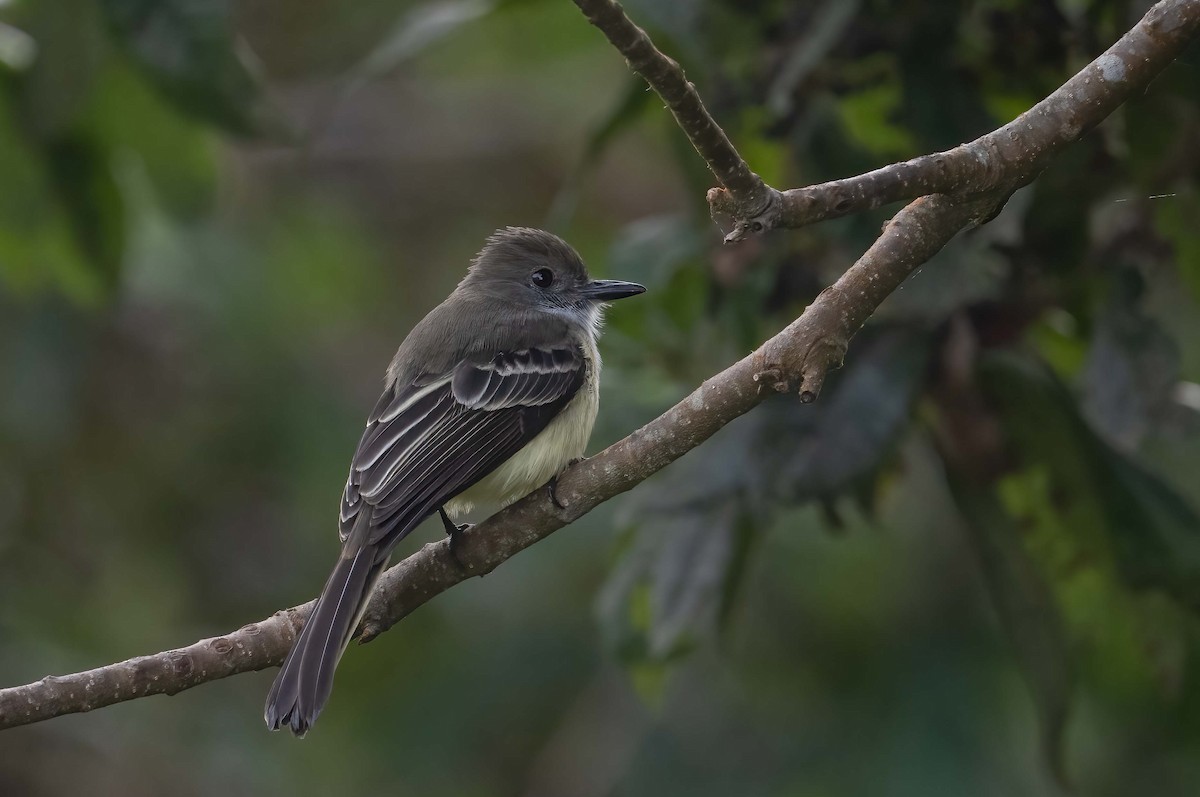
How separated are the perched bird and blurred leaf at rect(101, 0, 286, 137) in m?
0.86

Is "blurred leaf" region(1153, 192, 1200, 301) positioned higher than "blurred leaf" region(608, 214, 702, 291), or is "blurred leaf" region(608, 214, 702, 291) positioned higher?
"blurred leaf" region(1153, 192, 1200, 301)

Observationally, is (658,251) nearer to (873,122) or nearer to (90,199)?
(873,122)

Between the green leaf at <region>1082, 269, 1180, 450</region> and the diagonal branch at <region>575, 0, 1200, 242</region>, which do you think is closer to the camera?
the diagonal branch at <region>575, 0, 1200, 242</region>

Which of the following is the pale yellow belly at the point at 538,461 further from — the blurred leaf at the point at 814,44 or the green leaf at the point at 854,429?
the blurred leaf at the point at 814,44

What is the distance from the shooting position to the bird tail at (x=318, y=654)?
2.99m

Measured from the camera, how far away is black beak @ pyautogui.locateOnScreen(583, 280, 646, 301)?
4.25 meters

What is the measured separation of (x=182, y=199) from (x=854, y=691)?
2.92m

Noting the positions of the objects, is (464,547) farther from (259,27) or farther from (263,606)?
(259,27)

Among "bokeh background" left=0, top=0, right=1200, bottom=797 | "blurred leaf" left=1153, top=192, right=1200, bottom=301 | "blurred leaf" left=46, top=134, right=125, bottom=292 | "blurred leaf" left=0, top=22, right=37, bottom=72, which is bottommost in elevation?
"bokeh background" left=0, top=0, right=1200, bottom=797

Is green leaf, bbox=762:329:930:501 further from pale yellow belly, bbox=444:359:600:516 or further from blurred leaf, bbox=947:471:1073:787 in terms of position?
pale yellow belly, bbox=444:359:600:516

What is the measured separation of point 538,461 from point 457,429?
243 millimetres

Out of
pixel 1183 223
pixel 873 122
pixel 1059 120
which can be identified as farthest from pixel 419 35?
pixel 1183 223

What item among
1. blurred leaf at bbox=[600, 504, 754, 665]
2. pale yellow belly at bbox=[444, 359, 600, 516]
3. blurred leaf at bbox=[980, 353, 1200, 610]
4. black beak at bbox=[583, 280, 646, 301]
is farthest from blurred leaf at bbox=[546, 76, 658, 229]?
blurred leaf at bbox=[980, 353, 1200, 610]

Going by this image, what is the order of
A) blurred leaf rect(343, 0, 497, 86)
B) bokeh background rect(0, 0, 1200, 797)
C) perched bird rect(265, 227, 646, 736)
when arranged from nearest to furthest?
perched bird rect(265, 227, 646, 736)
bokeh background rect(0, 0, 1200, 797)
blurred leaf rect(343, 0, 497, 86)
